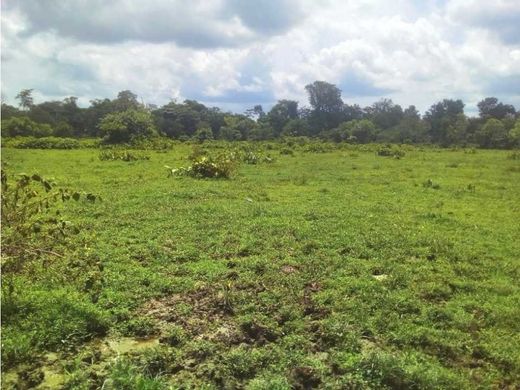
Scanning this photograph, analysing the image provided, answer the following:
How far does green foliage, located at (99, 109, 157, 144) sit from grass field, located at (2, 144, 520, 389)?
31049 millimetres


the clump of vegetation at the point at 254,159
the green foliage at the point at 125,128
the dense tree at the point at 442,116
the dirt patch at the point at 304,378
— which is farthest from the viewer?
the dense tree at the point at 442,116

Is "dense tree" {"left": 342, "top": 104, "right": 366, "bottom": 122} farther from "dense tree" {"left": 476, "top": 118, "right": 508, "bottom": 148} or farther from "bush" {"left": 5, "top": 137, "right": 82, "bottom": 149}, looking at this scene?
"bush" {"left": 5, "top": 137, "right": 82, "bottom": 149}

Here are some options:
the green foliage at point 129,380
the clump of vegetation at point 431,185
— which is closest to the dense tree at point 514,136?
the clump of vegetation at point 431,185

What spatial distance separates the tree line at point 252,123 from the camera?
175 ft

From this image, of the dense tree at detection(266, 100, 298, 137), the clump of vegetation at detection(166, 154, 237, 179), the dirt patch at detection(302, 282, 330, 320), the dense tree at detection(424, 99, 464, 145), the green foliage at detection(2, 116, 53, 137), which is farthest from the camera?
the dense tree at detection(266, 100, 298, 137)

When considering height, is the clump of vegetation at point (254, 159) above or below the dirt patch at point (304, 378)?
above

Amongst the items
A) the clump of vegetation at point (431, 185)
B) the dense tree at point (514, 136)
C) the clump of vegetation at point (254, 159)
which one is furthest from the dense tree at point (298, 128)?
the clump of vegetation at point (431, 185)

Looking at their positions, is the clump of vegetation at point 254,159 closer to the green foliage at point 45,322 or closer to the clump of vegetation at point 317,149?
the clump of vegetation at point 317,149

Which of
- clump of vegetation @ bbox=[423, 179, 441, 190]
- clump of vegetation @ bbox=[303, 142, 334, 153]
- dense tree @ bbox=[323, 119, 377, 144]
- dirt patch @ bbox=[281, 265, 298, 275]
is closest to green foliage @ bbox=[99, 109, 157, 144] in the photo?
clump of vegetation @ bbox=[303, 142, 334, 153]

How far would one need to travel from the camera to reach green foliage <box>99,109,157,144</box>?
45125 mm

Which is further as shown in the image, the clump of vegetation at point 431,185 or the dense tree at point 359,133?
the dense tree at point 359,133

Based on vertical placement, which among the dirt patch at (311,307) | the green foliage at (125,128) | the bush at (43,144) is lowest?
the dirt patch at (311,307)

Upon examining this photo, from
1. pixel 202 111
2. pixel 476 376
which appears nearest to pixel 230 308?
pixel 476 376

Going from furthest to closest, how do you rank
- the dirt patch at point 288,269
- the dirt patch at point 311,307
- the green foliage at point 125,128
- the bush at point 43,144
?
1. the green foliage at point 125,128
2. the bush at point 43,144
3. the dirt patch at point 288,269
4. the dirt patch at point 311,307
